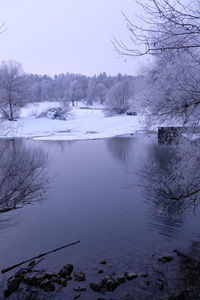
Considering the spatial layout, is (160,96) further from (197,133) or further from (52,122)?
(52,122)

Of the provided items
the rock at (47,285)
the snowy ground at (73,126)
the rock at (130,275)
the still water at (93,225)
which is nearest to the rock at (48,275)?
the rock at (47,285)

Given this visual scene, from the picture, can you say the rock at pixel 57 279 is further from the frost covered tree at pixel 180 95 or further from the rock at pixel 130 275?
the frost covered tree at pixel 180 95

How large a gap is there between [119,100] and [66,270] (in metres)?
48.7

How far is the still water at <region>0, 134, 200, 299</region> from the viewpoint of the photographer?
7.12 meters

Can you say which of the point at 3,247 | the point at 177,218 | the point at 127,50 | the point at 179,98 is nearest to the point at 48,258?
the point at 3,247

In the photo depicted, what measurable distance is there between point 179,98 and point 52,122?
38.6 m

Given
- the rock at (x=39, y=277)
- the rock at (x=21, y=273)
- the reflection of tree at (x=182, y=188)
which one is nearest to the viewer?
the rock at (x=39, y=277)

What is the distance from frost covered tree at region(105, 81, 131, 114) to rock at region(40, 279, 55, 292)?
1860 inches

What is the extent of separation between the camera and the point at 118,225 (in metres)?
8.80

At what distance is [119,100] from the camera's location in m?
53.4

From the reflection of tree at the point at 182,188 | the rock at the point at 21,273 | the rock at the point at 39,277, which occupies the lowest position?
the rock at the point at 21,273

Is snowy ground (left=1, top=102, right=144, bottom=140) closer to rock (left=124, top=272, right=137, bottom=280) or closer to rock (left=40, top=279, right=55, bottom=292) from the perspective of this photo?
rock (left=124, top=272, right=137, bottom=280)

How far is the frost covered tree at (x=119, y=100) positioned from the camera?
172ft

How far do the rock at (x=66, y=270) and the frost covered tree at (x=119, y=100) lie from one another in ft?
153
